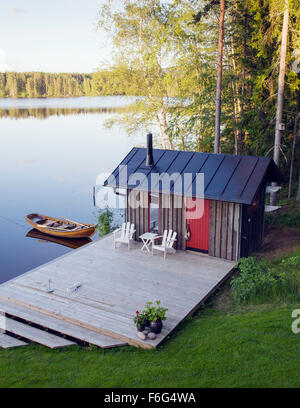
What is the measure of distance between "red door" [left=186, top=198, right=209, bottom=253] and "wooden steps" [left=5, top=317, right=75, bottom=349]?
16.1ft

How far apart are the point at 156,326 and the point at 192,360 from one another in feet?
3.64

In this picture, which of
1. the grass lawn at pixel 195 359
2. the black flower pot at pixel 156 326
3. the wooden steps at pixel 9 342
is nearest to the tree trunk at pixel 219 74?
the grass lawn at pixel 195 359

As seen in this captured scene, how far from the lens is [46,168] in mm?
33625

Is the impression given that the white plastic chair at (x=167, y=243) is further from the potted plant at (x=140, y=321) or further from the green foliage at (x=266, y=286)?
the potted plant at (x=140, y=321)

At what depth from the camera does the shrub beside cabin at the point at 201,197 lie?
33.3 ft

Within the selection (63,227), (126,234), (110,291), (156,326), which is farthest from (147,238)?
(63,227)

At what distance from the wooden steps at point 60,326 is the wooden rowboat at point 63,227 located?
8813 mm

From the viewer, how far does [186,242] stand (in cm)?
1123

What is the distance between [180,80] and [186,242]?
11.9 m

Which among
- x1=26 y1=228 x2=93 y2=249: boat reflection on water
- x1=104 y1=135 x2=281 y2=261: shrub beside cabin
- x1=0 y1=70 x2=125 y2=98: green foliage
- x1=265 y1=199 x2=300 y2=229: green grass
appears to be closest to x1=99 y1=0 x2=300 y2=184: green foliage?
x1=265 y1=199 x2=300 y2=229: green grass

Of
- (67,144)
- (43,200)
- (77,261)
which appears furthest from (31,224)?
(67,144)

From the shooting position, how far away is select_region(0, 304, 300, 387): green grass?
18.1 ft

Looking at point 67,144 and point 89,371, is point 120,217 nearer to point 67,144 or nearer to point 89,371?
point 89,371

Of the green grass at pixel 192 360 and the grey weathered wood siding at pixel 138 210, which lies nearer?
the green grass at pixel 192 360
